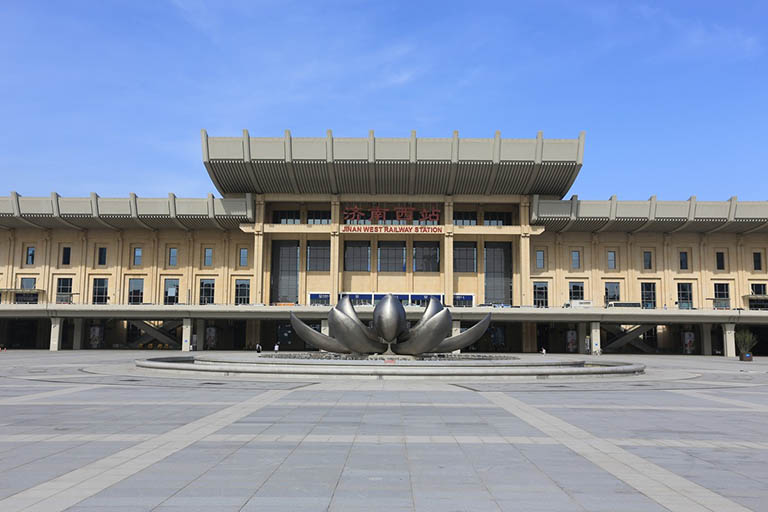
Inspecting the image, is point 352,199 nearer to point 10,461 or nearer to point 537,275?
point 537,275

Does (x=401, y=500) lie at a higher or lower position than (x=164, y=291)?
lower

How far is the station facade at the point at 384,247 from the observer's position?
61.9m

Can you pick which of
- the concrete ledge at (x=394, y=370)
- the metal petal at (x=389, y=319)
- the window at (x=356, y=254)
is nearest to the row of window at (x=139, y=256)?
the window at (x=356, y=254)

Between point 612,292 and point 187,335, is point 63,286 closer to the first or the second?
point 187,335

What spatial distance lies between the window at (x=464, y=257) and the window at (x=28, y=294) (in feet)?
155

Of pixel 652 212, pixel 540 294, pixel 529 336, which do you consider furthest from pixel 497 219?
pixel 652 212

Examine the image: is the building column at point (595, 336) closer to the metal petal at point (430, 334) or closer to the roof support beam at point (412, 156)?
the roof support beam at point (412, 156)

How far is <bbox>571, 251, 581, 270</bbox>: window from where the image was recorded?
230 feet

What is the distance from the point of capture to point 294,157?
61281 millimetres

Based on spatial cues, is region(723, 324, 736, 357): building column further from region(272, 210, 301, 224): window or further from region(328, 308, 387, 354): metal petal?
region(272, 210, 301, 224): window

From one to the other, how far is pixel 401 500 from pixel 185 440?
206 inches

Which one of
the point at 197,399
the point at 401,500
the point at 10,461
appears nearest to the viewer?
the point at 401,500

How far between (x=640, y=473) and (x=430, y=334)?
75.9 feet

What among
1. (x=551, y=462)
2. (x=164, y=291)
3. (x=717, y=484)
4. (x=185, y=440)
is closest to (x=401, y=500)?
(x=551, y=462)
